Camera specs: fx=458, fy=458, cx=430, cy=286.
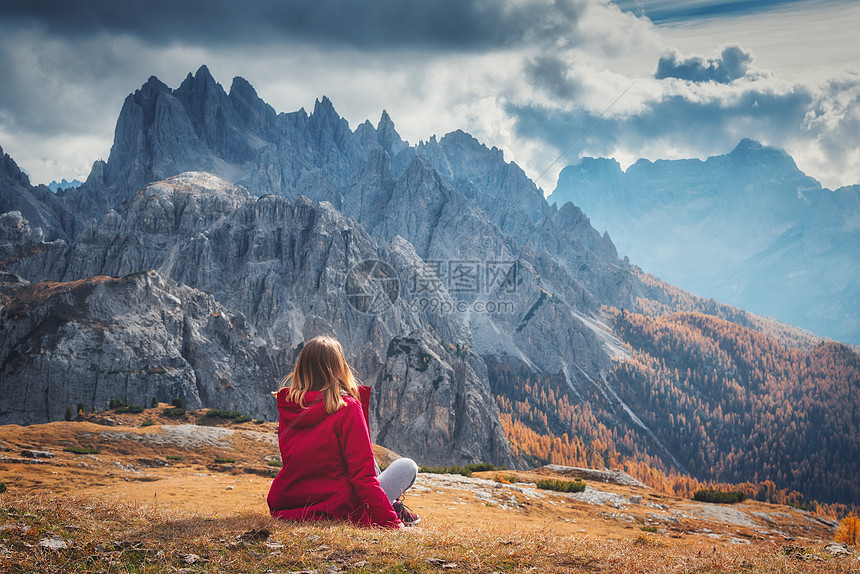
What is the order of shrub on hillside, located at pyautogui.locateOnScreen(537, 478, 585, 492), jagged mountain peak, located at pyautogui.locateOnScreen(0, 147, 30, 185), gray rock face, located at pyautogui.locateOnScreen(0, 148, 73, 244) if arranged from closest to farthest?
1. shrub on hillside, located at pyautogui.locateOnScreen(537, 478, 585, 492)
2. gray rock face, located at pyautogui.locateOnScreen(0, 148, 73, 244)
3. jagged mountain peak, located at pyautogui.locateOnScreen(0, 147, 30, 185)

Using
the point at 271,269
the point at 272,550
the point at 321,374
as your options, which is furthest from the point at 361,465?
the point at 271,269

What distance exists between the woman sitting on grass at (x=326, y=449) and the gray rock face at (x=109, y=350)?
8765cm

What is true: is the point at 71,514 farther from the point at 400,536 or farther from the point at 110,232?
the point at 110,232

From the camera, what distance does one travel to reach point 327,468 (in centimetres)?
881

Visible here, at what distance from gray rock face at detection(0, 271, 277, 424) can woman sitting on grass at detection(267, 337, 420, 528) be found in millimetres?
87648

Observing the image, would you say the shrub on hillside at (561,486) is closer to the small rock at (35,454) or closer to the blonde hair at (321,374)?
the blonde hair at (321,374)

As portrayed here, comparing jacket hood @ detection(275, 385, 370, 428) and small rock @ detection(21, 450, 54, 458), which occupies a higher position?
jacket hood @ detection(275, 385, 370, 428)

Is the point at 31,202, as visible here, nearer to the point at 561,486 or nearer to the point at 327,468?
the point at 561,486

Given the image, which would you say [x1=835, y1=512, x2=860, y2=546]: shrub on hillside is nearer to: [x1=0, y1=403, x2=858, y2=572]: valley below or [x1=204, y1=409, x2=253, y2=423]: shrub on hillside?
[x1=0, y1=403, x2=858, y2=572]: valley below

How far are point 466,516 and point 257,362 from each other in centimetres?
10293

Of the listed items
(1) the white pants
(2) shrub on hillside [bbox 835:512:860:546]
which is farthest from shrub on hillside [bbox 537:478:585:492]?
(1) the white pants

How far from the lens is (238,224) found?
17275 centimetres

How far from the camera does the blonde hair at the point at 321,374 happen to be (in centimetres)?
864

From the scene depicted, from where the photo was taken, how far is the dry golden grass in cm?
664
